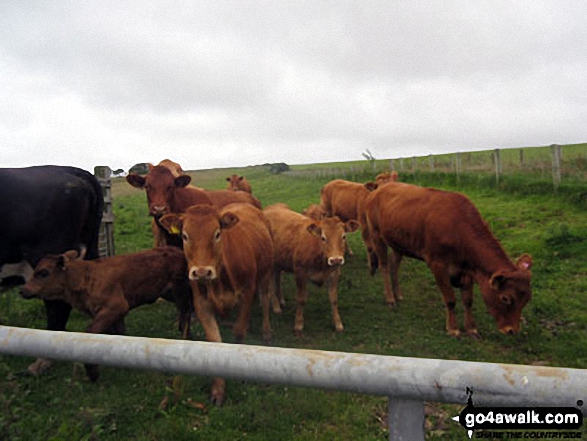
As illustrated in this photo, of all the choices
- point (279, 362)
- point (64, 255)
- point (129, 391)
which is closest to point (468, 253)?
point (129, 391)

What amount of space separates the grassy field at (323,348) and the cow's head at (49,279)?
0.76 meters

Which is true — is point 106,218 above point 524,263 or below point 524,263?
above

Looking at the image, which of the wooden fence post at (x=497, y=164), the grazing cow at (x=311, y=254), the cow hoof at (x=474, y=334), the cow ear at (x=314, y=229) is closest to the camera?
the cow hoof at (x=474, y=334)

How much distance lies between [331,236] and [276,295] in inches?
64.0

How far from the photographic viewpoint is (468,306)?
245 inches

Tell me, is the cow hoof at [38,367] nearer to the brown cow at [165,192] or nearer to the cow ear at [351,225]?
the brown cow at [165,192]

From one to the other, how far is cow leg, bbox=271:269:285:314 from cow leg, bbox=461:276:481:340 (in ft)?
8.89

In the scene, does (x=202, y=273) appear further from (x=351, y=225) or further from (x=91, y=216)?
(x=351, y=225)

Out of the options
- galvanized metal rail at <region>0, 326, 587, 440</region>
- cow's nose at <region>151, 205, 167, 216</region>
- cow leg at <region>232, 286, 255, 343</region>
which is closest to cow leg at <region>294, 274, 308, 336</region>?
cow leg at <region>232, 286, 255, 343</region>

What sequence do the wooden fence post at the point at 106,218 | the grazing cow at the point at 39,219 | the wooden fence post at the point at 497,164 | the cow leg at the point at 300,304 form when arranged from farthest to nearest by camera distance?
the wooden fence post at the point at 497,164
the wooden fence post at the point at 106,218
the cow leg at the point at 300,304
the grazing cow at the point at 39,219

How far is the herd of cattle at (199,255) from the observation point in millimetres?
4930

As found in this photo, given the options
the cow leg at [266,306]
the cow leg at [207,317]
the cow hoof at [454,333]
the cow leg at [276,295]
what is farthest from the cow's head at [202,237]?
the cow hoof at [454,333]

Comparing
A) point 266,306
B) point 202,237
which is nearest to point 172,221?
point 202,237

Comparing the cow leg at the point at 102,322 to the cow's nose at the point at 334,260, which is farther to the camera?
the cow's nose at the point at 334,260
